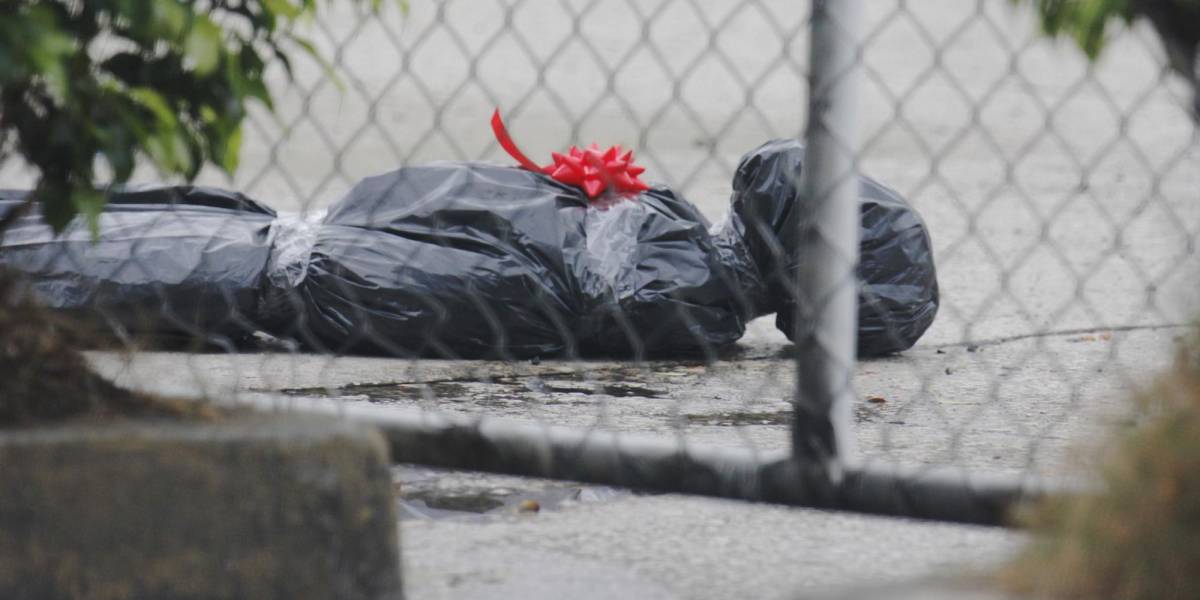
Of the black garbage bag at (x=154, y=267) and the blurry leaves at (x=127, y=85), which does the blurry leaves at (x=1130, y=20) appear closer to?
the blurry leaves at (x=127, y=85)

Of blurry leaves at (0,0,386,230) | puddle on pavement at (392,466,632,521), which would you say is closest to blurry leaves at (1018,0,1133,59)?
blurry leaves at (0,0,386,230)

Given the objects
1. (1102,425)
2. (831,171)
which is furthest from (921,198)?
(1102,425)

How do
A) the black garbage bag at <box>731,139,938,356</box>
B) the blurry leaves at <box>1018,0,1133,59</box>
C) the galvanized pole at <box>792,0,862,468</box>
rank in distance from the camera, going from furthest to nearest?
the black garbage bag at <box>731,139,938,356</box>, the galvanized pole at <box>792,0,862,468</box>, the blurry leaves at <box>1018,0,1133,59</box>

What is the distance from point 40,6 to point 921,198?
18.5ft

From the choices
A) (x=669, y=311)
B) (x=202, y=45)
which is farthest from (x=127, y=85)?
(x=669, y=311)

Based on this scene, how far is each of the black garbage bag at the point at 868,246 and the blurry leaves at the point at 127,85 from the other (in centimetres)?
241

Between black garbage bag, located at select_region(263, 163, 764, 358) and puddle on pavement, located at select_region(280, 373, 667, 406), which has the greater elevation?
black garbage bag, located at select_region(263, 163, 764, 358)

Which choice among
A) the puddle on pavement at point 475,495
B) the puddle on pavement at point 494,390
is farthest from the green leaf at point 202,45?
the puddle on pavement at point 494,390

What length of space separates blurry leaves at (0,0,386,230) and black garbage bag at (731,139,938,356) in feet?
7.92

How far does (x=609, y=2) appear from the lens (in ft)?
42.6

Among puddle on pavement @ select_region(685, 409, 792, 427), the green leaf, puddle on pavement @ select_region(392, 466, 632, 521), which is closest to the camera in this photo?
the green leaf

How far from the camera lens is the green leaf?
1740 mm

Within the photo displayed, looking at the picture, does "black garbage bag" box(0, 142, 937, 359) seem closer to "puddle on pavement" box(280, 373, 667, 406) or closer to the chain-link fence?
the chain-link fence

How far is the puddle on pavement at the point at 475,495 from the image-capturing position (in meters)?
2.76
